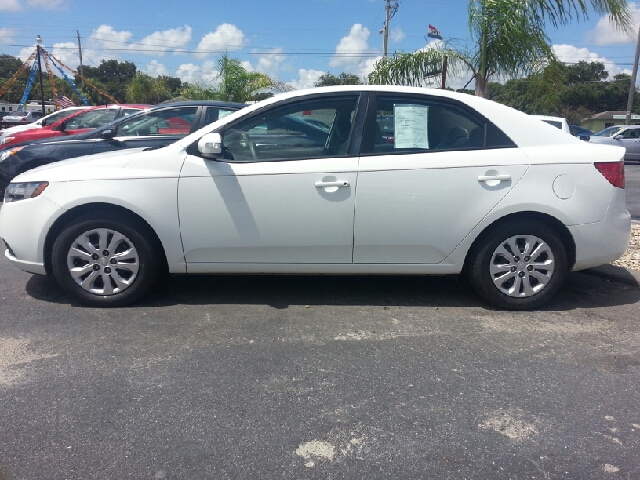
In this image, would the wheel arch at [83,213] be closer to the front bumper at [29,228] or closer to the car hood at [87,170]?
the front bumper at [29,228]

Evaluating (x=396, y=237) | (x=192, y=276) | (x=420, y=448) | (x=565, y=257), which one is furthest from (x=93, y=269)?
(x=565, y=257)

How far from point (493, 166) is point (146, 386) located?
2.89 m

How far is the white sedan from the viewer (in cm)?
434

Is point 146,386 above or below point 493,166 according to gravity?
below

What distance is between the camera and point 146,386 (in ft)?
10.8

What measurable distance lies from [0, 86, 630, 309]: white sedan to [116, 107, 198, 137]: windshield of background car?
136 inches

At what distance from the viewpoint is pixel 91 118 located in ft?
35.1

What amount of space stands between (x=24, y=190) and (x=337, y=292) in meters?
2.64

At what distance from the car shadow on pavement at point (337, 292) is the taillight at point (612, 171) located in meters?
1.04

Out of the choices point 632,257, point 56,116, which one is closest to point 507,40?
point 632,257

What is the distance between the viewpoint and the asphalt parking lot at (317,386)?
8.73 feet

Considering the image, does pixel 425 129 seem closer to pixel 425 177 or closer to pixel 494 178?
pixel 425 177

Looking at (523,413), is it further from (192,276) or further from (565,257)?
(192,276)

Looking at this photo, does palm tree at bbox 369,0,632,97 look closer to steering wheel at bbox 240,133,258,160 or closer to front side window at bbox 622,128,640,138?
steering wheel at bbox 240,133,258,160
